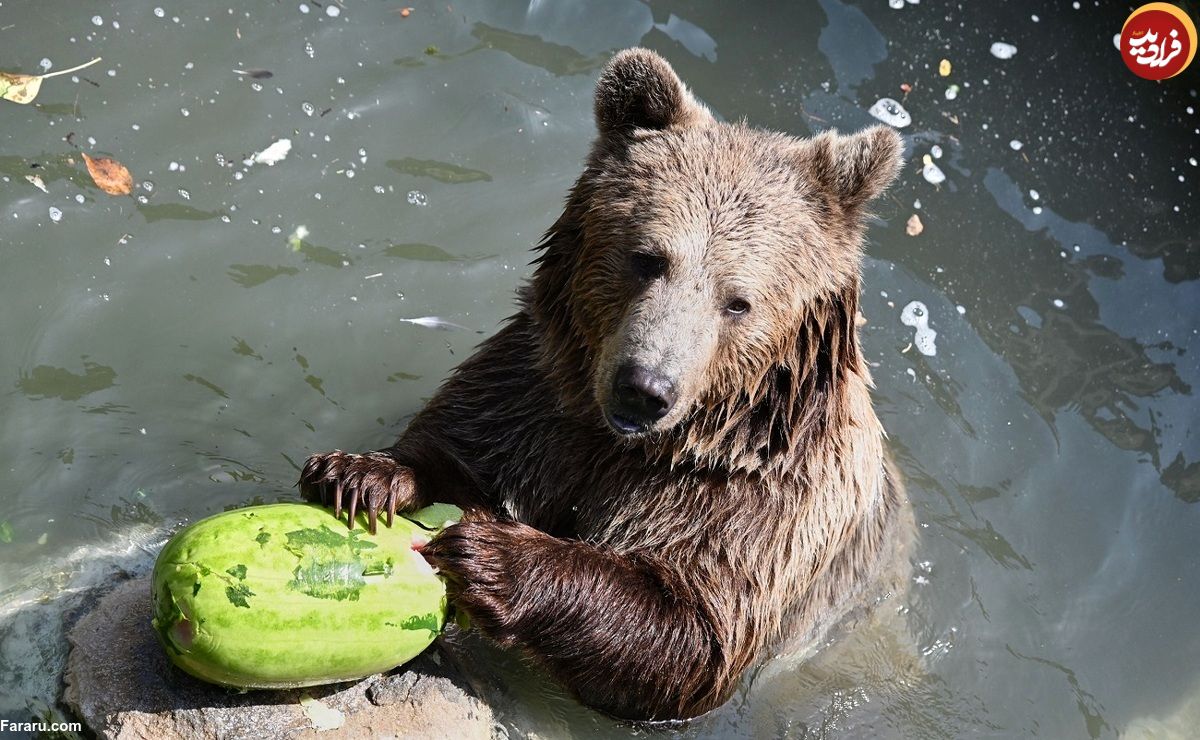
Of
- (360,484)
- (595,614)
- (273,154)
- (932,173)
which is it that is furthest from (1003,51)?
(360,484)

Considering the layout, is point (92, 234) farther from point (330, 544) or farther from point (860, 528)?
point (860, 528)

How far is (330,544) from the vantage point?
147 inches

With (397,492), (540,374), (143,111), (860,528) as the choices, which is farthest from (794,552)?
(143,111)

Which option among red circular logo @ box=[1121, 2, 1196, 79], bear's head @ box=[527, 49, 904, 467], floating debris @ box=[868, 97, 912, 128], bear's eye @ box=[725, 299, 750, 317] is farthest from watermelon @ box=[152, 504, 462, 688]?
red circular logo @ box=[1121, 2, 1196, 79]

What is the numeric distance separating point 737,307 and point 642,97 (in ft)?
3.06

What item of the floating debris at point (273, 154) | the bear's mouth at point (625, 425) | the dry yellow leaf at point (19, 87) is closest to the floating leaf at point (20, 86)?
the dry yellow leaf at point (19, 87)

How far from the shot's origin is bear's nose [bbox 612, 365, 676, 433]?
3842 mm

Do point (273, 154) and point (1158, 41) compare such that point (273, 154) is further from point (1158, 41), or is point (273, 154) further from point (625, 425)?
point (1158, 41)

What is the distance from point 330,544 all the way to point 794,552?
189cm

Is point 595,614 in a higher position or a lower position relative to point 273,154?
lower

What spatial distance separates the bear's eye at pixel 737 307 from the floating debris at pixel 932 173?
12.7ft

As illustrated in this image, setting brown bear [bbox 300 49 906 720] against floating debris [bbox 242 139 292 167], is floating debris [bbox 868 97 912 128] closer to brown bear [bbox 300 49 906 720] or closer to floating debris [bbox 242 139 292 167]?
brown bear [bbox 300 49 906 720]

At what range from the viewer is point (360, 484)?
4.20 metres

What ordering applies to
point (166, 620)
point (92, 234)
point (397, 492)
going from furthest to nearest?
point (92, 234)
point (397, 492)
point (166, 620)
